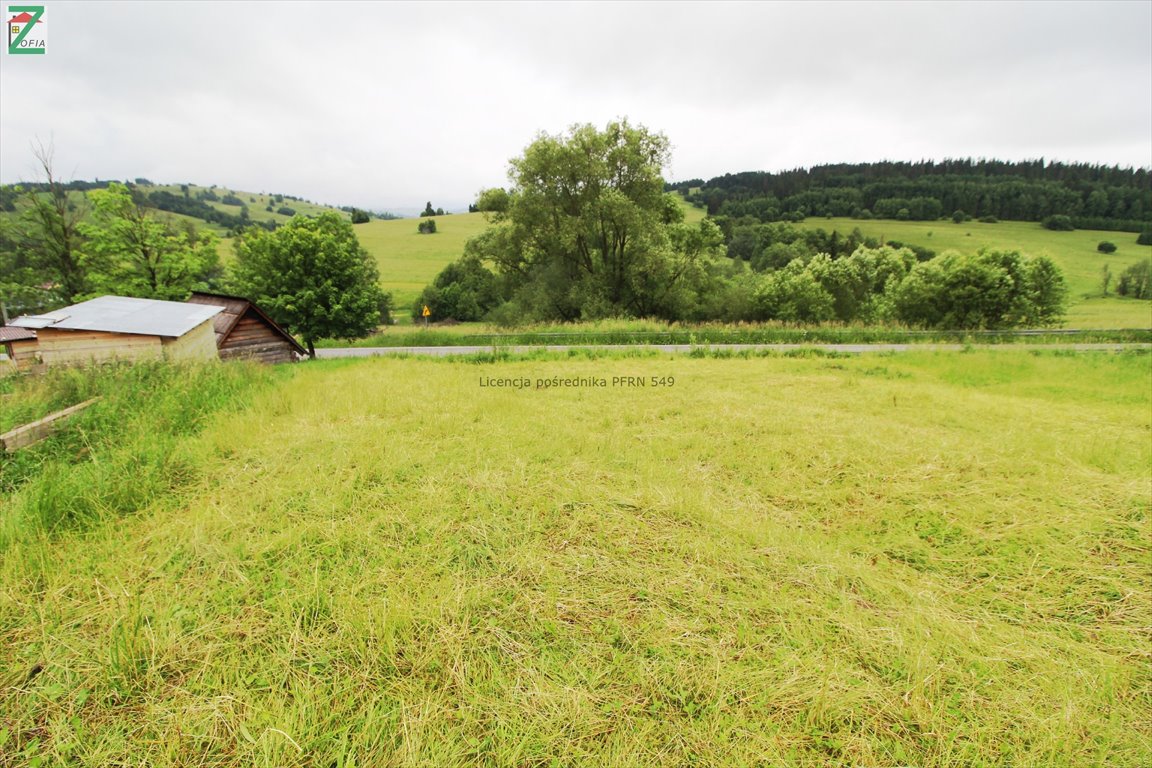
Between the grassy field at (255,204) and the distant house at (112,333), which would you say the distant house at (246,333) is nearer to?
the distant house at (112,333)

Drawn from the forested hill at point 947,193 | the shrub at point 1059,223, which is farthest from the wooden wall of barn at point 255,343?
the shrub at point 1059,223

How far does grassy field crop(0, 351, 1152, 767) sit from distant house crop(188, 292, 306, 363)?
1206cm

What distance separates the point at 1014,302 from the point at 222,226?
12198 cm

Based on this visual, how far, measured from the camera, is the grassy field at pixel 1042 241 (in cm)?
4856

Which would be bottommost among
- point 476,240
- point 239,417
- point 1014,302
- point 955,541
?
point 955,541

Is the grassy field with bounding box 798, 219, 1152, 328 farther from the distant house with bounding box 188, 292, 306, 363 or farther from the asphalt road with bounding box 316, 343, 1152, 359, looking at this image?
the distant house with bounding box 188, 292, 306, 363

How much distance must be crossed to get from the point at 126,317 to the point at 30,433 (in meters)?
9.38

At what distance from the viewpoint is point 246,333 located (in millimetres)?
16141

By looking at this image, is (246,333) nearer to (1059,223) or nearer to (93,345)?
(93,345)

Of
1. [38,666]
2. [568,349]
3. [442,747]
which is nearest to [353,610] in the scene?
[442,747]

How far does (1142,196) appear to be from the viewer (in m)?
83.8

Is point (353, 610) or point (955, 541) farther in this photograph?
point (955, 541)

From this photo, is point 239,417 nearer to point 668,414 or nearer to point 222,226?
point 668,414

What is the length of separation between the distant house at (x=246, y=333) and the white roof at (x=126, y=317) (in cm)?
216
